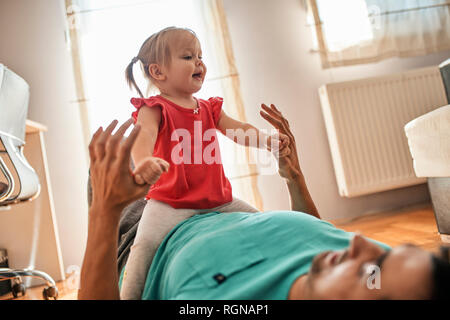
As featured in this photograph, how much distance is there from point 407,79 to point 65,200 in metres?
2.42

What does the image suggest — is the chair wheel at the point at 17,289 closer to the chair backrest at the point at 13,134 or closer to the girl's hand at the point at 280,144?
the chair backrest at the point at 13,134

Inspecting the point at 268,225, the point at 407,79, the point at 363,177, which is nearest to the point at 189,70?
the point at 268,225

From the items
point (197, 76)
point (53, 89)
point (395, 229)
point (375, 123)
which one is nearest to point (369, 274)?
point (197, 76)

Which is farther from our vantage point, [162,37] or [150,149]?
[162,37]

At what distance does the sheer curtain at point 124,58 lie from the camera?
97.0 inches

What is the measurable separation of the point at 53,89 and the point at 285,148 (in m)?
2.16

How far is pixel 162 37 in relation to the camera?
103 centimetres

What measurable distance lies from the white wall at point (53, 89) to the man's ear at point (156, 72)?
5.39ft

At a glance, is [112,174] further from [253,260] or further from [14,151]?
[14,151]

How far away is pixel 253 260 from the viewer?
0.48 metres

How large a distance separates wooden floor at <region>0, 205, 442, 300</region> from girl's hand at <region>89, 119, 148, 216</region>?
47.6 inches

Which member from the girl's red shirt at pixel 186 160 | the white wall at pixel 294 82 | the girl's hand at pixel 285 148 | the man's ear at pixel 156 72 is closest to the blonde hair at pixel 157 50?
the man's ear at pixel 156 72
